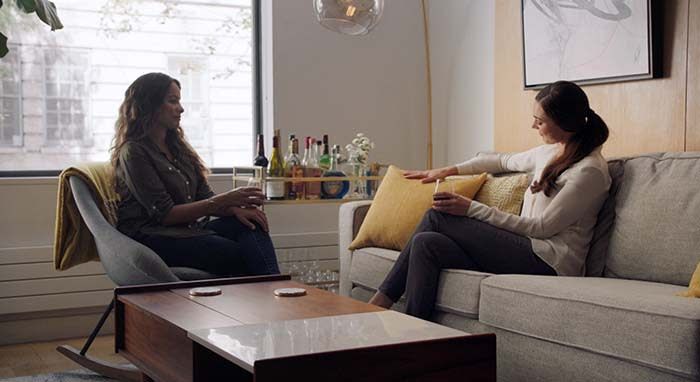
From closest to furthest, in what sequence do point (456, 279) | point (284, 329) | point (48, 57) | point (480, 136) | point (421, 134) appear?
point (284, 329) < point (456, 279) < point (48, 57) < point (480, 136) < point (421, 134)

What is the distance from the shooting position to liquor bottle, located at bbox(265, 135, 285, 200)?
3977 mm

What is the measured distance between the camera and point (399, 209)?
357cm

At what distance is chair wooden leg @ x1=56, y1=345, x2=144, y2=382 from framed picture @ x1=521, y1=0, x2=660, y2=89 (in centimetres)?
214

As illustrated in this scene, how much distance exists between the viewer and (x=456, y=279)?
9.88ft

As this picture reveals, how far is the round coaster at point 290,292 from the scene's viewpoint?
8.82 ft

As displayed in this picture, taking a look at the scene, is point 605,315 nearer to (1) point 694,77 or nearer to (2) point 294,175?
(1) point 694,77

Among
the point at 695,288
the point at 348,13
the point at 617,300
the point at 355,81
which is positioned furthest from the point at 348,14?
the point at 355,81

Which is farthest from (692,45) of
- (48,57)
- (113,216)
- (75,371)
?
(48,57)

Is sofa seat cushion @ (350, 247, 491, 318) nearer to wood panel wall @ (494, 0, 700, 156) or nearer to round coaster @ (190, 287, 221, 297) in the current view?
round coaster @ (190, 287, 221, 297)

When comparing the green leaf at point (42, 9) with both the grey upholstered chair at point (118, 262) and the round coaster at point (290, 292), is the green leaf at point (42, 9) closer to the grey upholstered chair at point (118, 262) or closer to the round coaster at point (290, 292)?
the grey upholstered chair at point (118, 262)

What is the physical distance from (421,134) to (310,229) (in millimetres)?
902

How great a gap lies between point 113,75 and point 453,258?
2.25 metres

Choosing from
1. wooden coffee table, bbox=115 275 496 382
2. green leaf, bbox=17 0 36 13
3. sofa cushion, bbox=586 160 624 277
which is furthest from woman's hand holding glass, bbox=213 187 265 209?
sofa cushion, bbox=586 160 624 277

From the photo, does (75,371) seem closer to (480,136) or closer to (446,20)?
(480,136)
